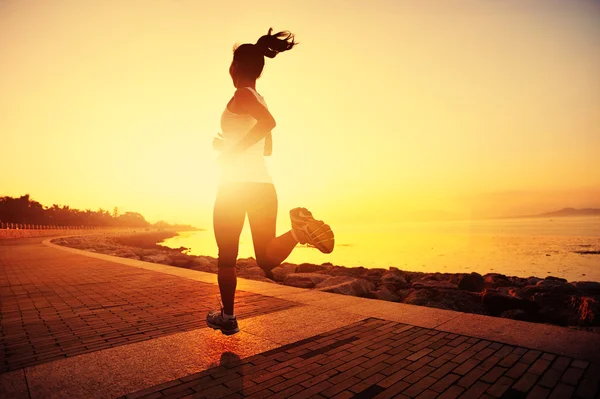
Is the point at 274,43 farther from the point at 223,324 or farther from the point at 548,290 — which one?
the point at 548,290

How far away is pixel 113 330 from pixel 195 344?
45.2 inches

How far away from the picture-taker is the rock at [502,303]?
6508 mm

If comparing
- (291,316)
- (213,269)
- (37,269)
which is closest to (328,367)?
(291,316)

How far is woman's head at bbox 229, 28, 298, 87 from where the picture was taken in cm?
308

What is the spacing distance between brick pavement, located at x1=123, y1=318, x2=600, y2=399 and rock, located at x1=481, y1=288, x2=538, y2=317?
4.08 meters

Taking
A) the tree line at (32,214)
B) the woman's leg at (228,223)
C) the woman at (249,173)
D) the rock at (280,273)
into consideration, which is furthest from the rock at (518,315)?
the tree line at (32,214)

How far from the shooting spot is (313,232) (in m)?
2.74

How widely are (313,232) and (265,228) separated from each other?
49 cm

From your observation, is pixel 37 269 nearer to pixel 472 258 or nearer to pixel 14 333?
pixel 14 333

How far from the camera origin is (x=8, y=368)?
111 inches

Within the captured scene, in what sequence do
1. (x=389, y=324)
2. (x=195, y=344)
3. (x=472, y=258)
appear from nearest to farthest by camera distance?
(x=195, y=344) < (x=389, y=324) < (x=472, y=258)

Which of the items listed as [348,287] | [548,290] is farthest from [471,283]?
[348,287]

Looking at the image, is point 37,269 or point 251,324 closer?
point 251,324

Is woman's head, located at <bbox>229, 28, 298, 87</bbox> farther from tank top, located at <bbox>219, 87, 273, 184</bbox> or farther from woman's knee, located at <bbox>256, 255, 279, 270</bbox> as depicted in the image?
woman's knee, located at <bbox>256, 255, 279, 270</bbox>
